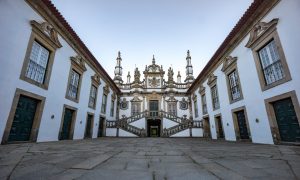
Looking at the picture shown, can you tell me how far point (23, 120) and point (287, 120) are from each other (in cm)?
1201

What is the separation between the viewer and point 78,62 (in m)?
10.8

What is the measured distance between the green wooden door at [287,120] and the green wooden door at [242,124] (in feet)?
7.88

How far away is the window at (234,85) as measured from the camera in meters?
9.71

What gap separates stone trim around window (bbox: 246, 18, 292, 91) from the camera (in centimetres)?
634

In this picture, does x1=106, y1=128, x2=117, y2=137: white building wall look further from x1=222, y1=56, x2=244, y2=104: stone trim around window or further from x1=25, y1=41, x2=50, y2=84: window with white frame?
x1=222, y1=56, x2=244, y2=104: stone trim around window

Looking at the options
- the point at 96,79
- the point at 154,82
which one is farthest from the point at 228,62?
the point at 154,82

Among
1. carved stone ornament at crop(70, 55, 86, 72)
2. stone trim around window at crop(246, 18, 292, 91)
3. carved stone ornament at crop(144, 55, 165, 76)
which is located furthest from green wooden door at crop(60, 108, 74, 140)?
carved stone ornament at crop(144, 55, 165, 76)

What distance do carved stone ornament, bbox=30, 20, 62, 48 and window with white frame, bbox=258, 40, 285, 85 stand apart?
11541mm

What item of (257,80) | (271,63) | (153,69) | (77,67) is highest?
(153,69)

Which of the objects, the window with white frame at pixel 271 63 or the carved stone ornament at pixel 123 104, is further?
the carved stone ornament at pixel 123 104

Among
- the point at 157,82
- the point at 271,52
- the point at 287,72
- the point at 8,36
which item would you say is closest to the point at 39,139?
the point at 8,36

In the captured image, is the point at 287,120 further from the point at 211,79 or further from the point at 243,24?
the point at 211,79

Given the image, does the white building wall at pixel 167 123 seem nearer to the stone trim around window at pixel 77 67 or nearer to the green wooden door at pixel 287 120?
the stone trim around window at pixel 77 67

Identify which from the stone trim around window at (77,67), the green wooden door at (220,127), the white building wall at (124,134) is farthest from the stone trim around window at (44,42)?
the green wooden door at (220,127)
